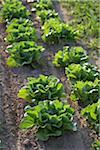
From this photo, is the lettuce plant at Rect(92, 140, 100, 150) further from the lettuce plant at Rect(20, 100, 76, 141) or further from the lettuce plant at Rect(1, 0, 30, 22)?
the lettuce plant at Rect(1, 0, 30, 22)

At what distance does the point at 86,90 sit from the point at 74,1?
5254 millimetres

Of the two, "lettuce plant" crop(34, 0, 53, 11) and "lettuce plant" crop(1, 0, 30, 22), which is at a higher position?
"lettuce plant" crop(34, 0, 53, 11)

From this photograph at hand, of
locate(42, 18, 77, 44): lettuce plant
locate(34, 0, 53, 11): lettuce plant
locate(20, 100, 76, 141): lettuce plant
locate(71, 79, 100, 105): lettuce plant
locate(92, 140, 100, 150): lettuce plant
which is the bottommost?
locate(92, 140, 100, 150): lettuce plant

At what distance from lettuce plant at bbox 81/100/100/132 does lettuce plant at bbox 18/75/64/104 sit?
0.62m

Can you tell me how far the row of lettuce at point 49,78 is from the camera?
5.79m

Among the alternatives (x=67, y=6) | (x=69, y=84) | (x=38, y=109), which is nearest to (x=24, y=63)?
(x=69, y=84)

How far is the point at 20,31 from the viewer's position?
8555 millimetres

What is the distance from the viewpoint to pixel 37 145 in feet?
18.5

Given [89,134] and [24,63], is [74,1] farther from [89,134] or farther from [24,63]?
[89,134]

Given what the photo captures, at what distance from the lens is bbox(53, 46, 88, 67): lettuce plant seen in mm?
7633

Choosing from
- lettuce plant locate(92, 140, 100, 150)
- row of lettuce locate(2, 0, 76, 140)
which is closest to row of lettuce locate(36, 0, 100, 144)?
row of lettuce locate(2, 0, 76, 140)

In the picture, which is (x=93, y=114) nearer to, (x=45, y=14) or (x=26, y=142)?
(x=26, y=142)

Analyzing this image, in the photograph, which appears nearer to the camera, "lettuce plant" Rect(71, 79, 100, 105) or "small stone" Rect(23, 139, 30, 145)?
"small stone" Rect(23, 139, 30, 145)

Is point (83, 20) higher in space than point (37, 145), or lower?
higher
